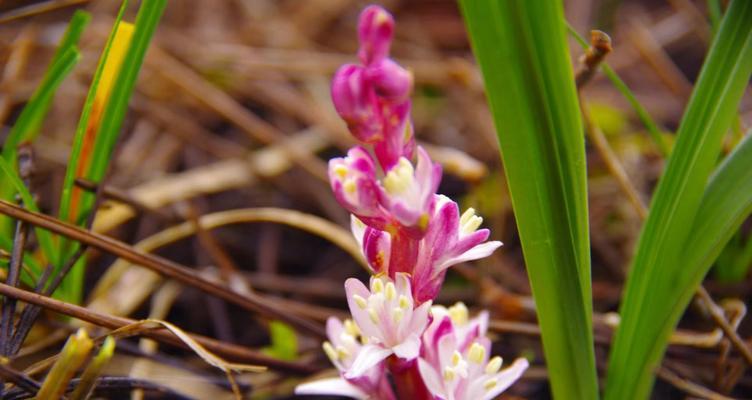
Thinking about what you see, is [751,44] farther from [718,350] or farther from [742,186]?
[718,350]

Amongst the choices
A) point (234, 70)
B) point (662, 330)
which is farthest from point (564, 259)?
point (234, 70)

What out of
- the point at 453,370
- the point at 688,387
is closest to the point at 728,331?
the point at 688,387

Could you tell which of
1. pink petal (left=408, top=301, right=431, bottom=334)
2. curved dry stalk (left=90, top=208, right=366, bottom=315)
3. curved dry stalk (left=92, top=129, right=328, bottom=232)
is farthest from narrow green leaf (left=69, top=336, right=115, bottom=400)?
curved dry stalk (left=92, top=129, right=328, bottom=232)

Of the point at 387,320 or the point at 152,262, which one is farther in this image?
the point at 152,262

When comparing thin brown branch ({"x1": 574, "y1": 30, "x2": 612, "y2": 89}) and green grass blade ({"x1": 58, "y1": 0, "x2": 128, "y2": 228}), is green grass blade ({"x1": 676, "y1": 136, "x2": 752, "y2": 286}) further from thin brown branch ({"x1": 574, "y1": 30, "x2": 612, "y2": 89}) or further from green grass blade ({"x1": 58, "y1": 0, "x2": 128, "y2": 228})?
green grass blade ({"x1": 58, "y1": 0, "x2": 128, "y2": 228})

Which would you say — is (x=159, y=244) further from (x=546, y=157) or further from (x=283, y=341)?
(x=546, y=157)

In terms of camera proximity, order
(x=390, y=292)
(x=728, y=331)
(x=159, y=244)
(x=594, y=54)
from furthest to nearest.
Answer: (x=159, y=244), (x=728, y=331), (x=594, y=54), (x=390, y=292)

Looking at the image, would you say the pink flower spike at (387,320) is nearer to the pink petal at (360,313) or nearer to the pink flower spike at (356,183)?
the pink petal at (360,313)
